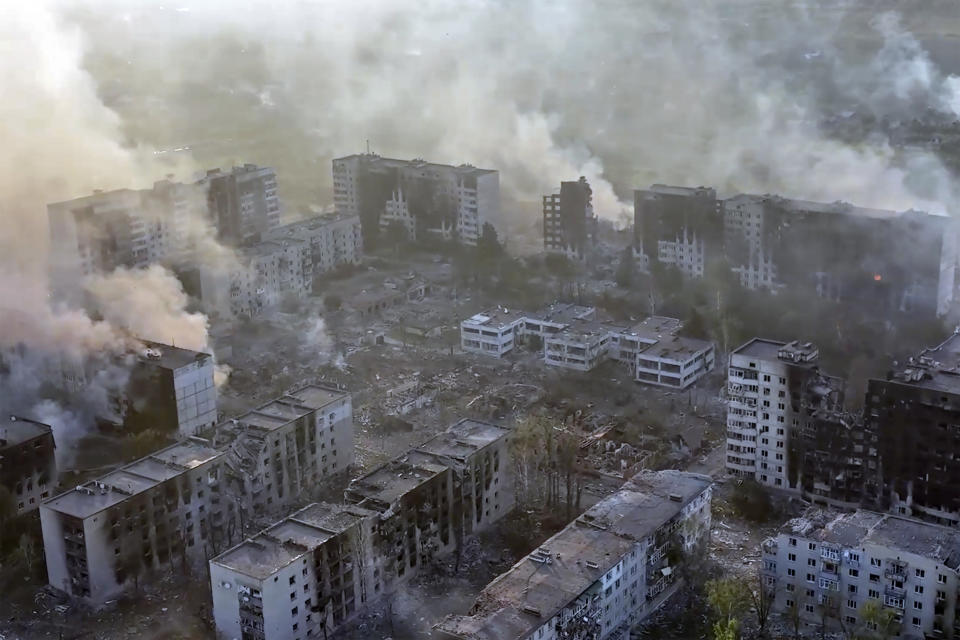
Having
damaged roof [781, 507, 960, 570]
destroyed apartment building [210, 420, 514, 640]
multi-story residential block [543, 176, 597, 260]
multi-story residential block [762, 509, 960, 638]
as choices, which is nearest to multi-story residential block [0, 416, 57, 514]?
destroyed apartment building [210, 420, 514, 640]

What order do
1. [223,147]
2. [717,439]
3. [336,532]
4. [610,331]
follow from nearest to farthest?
[336,532] < [717,439] < [610,331] < [223,147]

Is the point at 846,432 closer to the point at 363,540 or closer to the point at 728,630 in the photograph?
the point at 728,630

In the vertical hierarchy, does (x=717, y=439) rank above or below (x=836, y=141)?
below

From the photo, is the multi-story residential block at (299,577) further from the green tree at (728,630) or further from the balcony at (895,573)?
the balcony at (895,573)

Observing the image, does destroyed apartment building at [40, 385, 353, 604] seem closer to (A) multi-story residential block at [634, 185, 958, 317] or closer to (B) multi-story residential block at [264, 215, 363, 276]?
(B) multi-story residential block at [264, 215, 363, 276]

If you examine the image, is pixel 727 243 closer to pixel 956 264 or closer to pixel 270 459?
pixel 956 264

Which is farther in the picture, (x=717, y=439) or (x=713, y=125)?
(x=713, y=125)

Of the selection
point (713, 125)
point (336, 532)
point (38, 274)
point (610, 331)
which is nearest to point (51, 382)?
point (38, 274)

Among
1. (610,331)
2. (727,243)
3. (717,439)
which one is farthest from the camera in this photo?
(727,243)
